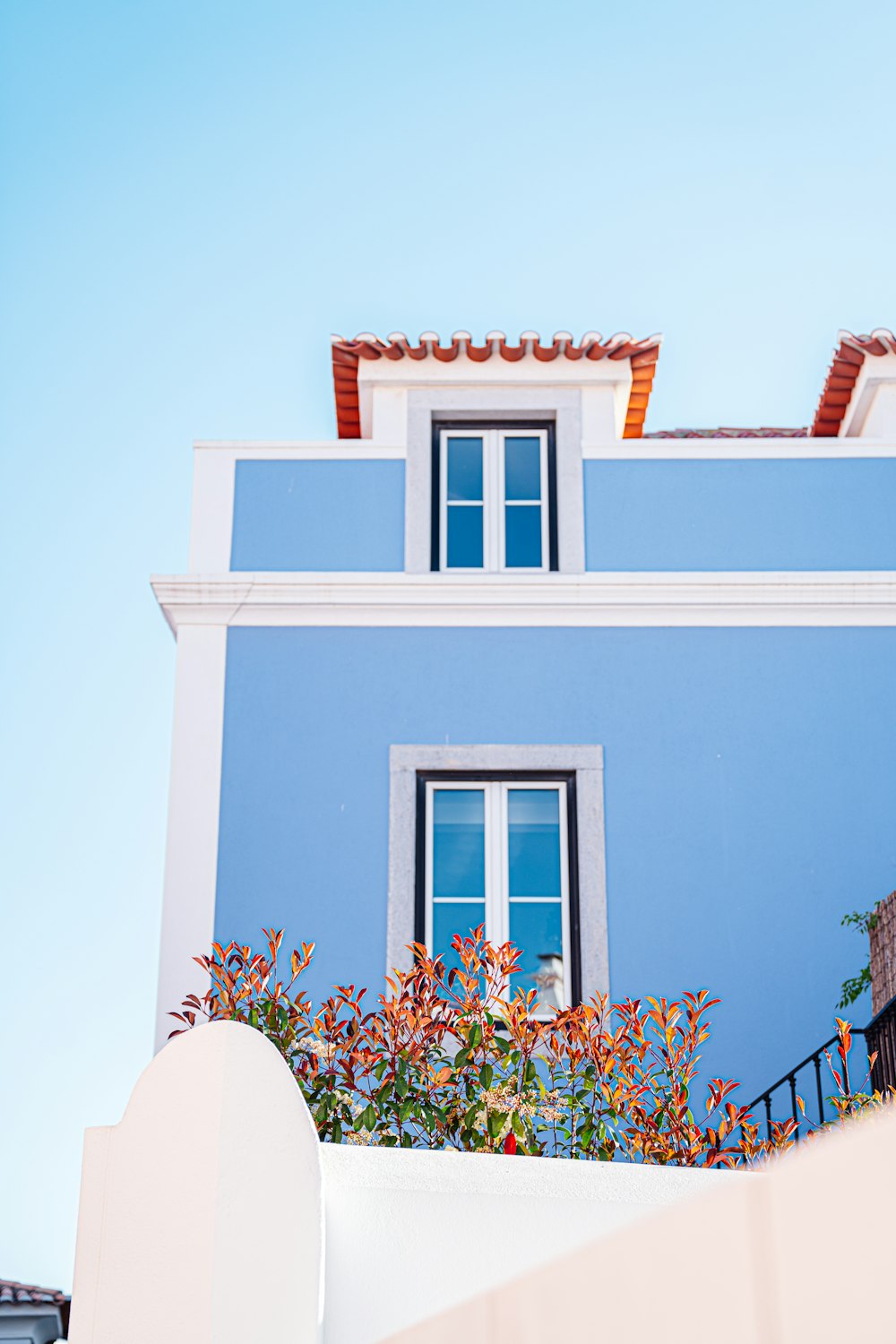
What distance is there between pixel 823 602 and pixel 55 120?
25.9 feet

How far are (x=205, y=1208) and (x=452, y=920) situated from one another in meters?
6.08

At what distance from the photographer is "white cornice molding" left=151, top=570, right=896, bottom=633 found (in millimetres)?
10922

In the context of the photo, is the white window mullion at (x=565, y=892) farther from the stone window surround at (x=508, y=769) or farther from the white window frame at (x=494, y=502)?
the white window frame at (x=494, y=502)

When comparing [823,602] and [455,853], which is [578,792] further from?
[823,602]

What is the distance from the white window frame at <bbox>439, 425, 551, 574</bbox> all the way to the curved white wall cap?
7093 millimetres

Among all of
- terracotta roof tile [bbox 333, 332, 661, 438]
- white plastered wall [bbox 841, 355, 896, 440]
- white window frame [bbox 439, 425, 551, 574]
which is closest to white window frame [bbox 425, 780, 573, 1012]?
white window frame [bbox 439, 425, 551, 574]

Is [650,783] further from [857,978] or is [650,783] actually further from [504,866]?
[857,978]

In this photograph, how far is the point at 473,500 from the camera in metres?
11.6

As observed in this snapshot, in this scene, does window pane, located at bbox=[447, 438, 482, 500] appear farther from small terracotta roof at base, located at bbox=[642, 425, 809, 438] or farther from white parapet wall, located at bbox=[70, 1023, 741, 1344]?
white parapet wall, located at bbox=[70, 1023, 741, 1344]

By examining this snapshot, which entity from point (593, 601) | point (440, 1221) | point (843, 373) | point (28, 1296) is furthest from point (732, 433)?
point (28, 1296)

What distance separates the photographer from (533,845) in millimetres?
10281

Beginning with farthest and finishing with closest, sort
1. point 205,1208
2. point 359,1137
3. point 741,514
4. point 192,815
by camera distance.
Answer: point 741,514 < point 192,815 < point 359,1137 < point 205,1208

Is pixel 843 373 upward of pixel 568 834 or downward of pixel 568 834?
upward

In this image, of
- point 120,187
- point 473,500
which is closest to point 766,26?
point 473,500
